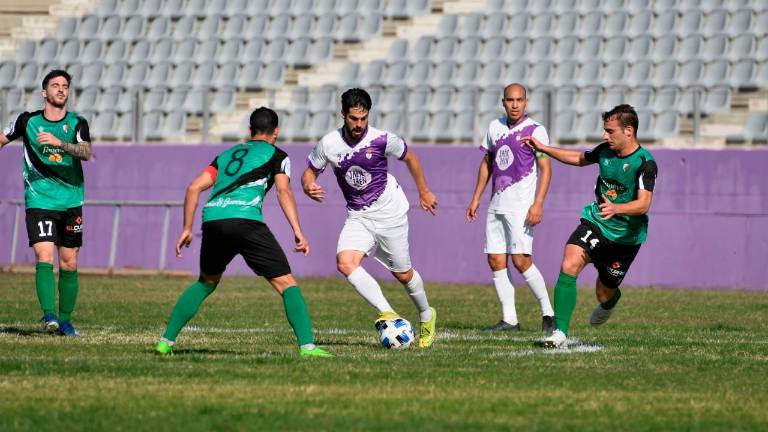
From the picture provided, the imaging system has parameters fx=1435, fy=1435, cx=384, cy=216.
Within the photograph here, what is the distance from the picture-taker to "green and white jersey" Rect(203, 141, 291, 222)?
970 centimetres

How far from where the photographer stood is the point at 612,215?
34.0 feet

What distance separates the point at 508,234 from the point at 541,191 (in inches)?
32.1

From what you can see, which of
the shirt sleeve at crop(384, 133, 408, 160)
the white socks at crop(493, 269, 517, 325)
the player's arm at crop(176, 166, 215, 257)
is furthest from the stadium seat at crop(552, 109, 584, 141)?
the player's arm at crop(176, 166, 215, 257)

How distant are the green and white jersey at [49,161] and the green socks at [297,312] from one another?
2.93 metres

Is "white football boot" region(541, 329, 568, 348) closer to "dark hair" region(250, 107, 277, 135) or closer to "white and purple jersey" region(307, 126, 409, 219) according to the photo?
"white and purple jersey" region(307, 126, 409, 219)

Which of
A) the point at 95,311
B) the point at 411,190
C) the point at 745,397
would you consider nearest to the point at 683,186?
the point at 411,190

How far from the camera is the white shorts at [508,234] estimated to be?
43.1 feet

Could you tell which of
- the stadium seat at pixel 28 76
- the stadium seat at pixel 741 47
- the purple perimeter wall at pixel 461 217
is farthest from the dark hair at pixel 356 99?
the stadium seat at pixel 28 76

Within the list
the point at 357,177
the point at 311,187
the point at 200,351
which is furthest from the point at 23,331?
the point at 357,177

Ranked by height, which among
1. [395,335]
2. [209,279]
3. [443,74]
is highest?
[443,74]

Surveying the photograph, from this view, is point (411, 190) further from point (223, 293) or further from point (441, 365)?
point (441, 365)

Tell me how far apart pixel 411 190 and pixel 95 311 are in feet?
22.8

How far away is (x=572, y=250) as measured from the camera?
10852mm

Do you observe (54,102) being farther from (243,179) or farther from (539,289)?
(539,289)
